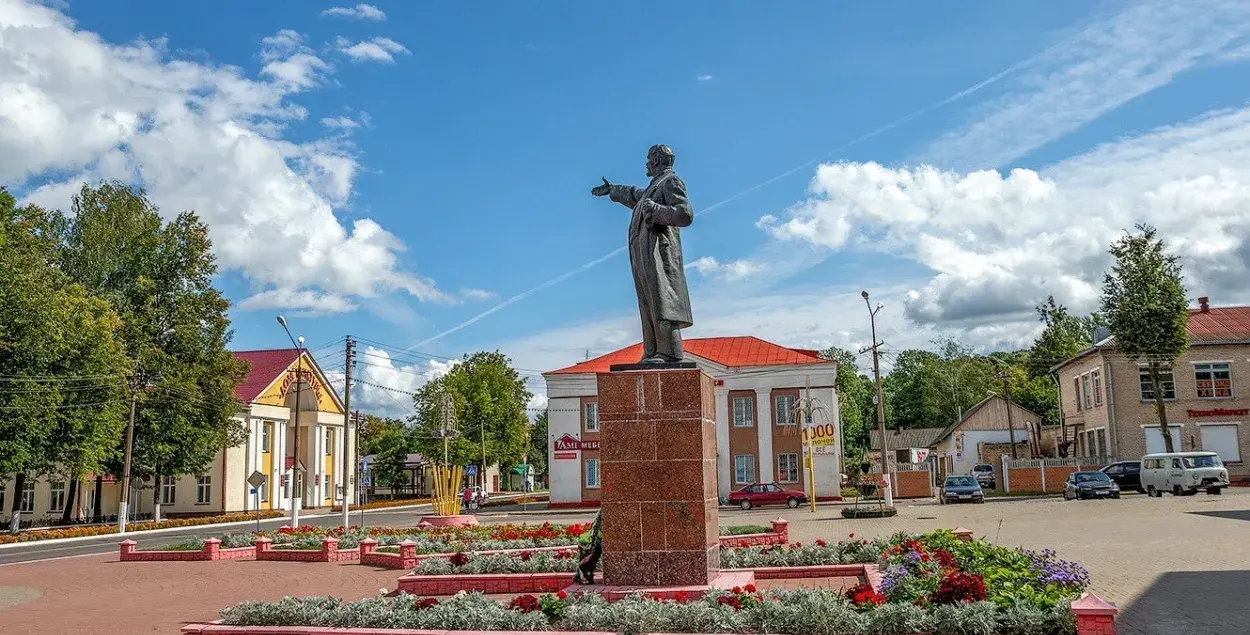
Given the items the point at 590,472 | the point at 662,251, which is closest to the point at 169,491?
the point at 590,472

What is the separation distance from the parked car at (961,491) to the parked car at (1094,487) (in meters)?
3.53

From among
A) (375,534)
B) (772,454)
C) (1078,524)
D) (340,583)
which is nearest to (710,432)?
(340,583)

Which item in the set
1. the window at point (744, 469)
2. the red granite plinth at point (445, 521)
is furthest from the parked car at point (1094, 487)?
the red granite plinth at point (445, 521)

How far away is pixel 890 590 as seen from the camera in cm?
909

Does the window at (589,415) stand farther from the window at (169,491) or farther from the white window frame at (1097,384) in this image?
the white window frame at (1097,384)

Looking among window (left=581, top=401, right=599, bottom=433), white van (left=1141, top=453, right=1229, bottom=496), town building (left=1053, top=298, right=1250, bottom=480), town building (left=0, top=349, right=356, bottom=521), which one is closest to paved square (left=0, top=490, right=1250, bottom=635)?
white van (left=1141, top=453, right=1229, bottom=496)

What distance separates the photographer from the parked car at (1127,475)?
38.3 m

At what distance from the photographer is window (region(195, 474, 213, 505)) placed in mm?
51688

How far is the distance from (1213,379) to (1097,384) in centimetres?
505

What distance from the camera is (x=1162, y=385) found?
44.7 meters

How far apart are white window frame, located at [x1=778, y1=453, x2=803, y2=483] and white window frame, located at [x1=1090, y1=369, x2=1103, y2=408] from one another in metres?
15.7

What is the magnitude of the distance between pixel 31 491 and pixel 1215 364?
6129cm

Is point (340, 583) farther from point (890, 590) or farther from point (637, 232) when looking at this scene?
point (890, 590)

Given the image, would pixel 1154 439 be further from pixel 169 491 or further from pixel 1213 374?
pixel 169 491
